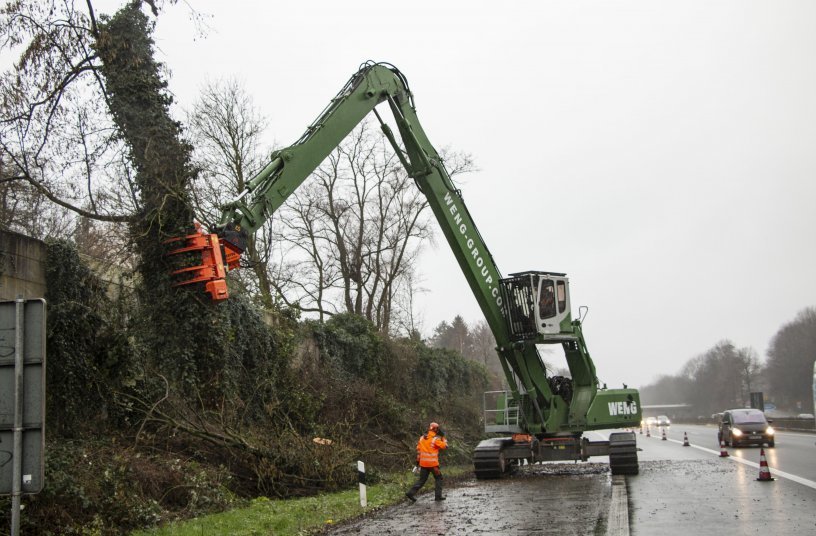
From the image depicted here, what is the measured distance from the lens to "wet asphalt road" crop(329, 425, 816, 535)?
10727 millimetres

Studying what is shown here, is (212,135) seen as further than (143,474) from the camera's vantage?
Yes

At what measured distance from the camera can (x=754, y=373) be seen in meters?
117

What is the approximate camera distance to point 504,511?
12938mm

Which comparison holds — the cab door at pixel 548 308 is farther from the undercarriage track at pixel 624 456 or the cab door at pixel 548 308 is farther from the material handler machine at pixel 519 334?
the undercarriage track at pixel 624 456

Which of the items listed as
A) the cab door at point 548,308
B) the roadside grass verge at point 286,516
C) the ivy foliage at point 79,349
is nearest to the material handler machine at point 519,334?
the cab door at point 548,308

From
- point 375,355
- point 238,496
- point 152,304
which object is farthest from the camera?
point 375,355

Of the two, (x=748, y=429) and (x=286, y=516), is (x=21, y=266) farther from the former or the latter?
(x=748, y=429)

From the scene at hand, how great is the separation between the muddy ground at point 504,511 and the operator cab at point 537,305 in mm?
3563

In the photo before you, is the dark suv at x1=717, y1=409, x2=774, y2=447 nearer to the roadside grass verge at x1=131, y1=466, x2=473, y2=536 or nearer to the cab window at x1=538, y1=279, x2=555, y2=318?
the cab window at x1=538, y1=279, x2=555, y2=318

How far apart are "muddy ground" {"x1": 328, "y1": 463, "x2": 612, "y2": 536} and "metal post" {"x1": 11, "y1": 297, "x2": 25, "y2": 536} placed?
6.28 metres

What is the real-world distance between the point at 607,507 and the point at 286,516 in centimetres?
534

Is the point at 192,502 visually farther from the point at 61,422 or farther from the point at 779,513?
the point at 779,513

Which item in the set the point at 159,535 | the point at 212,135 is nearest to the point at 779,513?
the point at 159,535

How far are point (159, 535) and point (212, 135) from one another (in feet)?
77.3
